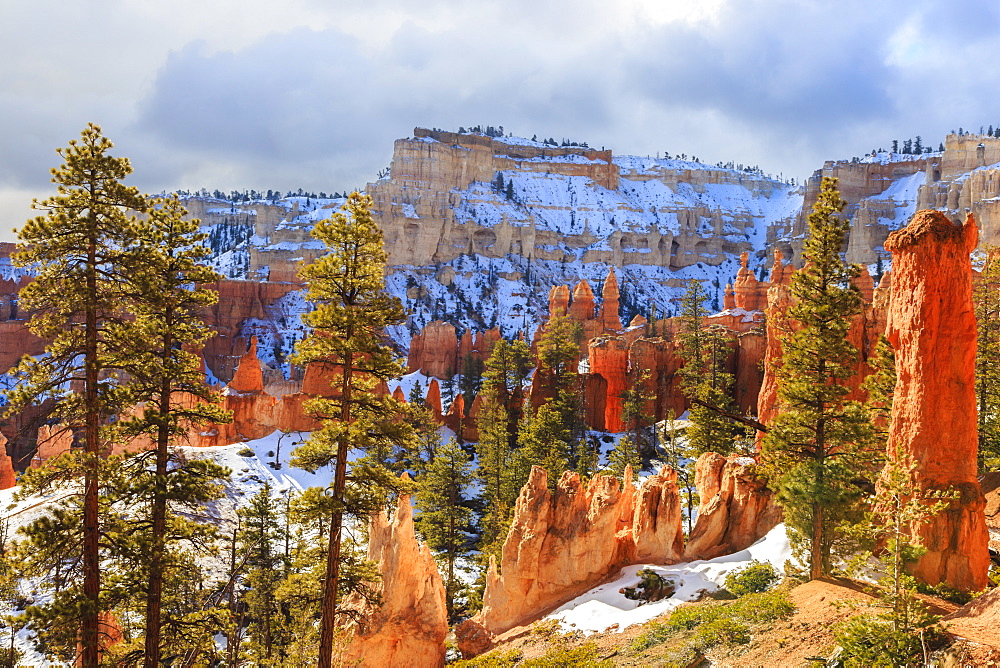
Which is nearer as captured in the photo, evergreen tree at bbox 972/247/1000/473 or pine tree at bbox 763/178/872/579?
pine tree at bbox 763/178/872/579

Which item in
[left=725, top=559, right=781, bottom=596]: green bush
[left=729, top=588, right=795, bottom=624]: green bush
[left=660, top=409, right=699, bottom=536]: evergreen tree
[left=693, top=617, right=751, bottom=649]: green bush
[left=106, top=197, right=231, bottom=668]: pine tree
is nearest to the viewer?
[left=106, top=197, right=231, bottom=668]: pine tree

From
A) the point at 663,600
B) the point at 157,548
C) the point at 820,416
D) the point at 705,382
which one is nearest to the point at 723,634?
the point at 663,600

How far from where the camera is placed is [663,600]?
→ 1919 cm

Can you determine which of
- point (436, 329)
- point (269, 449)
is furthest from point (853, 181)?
point (269, 449)

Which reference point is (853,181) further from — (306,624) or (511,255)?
(306,624)

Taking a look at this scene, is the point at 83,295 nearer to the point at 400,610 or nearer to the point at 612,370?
the point at 400,610

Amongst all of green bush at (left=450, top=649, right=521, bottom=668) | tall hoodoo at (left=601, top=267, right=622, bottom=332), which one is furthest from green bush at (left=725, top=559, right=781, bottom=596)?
tall hoodoo at (left=601, top=267, right=622, bottom=332)

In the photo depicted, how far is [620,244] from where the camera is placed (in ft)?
578

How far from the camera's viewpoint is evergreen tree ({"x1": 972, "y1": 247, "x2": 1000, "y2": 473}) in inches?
976

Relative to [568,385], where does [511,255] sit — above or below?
above

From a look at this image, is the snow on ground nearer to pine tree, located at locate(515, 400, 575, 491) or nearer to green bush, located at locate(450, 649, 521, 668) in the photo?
green bush, located at locate(450, 649, 521, 668)

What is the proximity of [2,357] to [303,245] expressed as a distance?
7556 centimetres

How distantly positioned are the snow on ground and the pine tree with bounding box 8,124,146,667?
43.2 feet

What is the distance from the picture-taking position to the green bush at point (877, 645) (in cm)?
984
